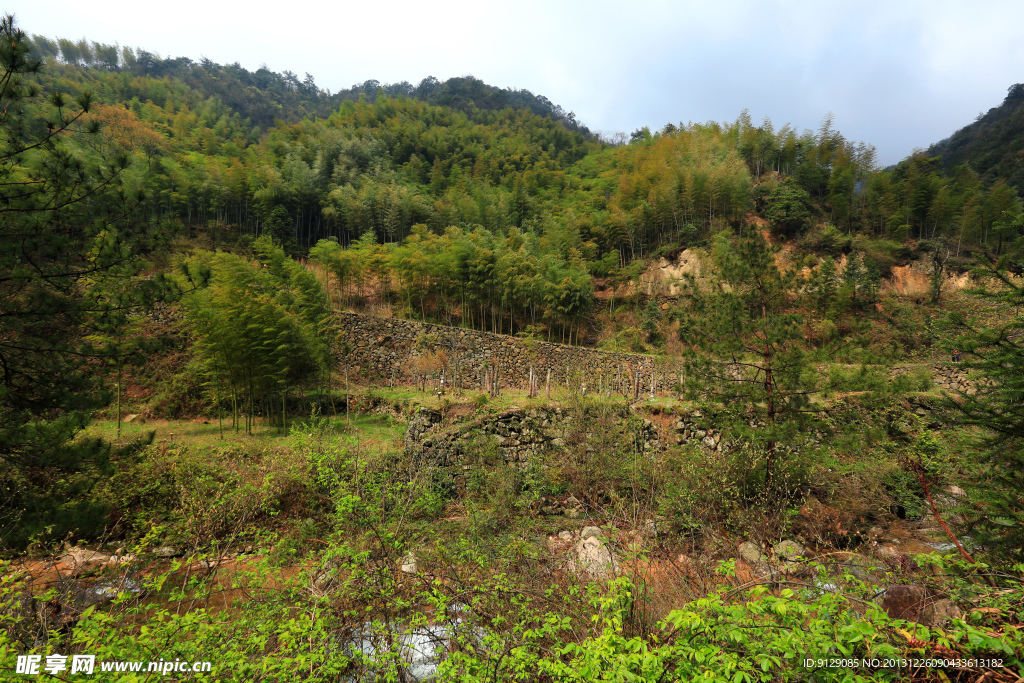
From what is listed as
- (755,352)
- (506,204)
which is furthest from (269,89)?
(755,352)

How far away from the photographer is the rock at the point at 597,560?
3.63m

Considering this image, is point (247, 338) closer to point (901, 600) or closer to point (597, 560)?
point (597, 560)

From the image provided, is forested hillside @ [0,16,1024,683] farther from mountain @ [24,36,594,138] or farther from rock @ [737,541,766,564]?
mountain @ [24,36,594,138]

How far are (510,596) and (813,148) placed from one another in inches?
1497

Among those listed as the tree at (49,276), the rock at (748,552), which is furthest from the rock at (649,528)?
the tree at (49,276)

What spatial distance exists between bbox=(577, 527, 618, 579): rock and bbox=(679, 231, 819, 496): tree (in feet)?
9.19

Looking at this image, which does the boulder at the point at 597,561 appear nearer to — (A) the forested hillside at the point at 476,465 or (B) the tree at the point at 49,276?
(A) the forested hillside at the point at 476,465

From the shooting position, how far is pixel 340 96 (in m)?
85.7

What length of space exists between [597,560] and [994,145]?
51.2 m

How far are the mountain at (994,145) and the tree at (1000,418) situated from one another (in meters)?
36.9

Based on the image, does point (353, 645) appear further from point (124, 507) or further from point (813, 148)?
point (813, 148)

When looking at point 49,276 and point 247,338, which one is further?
point 247,338

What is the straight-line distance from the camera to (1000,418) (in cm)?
338

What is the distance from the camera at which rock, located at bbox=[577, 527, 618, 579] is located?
3.63 m
